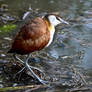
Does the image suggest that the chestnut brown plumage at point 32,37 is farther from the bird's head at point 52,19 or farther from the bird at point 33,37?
the bird's head at point 52,19

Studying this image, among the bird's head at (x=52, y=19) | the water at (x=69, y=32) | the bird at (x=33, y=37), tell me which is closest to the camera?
the bird at (x=33, y=37)

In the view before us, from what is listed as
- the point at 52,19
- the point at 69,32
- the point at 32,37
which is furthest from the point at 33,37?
the point at 69,32

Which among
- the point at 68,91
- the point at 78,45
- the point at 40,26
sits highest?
the point at 40,26

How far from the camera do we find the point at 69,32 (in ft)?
25.8

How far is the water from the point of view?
21.3 feet

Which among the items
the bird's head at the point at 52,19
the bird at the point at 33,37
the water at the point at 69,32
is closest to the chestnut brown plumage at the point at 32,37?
the bird at the point at 33,37

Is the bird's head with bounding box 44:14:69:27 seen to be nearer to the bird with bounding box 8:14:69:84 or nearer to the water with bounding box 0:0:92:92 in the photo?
the bird with bounding box 8:14:69:84

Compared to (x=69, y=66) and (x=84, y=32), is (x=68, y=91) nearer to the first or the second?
(x=69, y=66)

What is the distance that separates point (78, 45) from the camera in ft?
23.6

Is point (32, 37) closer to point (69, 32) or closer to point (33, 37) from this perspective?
point (33, 37)

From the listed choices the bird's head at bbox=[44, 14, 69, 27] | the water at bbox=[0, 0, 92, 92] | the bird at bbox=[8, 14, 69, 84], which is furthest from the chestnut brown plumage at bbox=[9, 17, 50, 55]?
the water at bbox=[0, 0, 92, 92]

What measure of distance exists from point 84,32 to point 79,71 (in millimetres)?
2090

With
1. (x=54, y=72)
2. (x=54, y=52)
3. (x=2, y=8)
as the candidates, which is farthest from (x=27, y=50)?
(x=2, y=8)

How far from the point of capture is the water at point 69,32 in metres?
6.49
